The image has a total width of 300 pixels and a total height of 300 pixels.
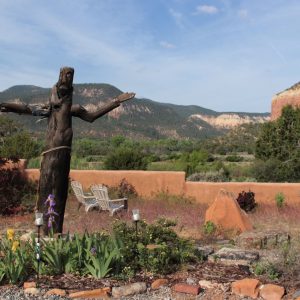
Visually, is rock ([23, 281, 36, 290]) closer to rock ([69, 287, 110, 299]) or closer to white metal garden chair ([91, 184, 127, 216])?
rock ([69, 287, 110, 299])

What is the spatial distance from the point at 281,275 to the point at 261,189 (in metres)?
7.86

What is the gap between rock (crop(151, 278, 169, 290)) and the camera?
4844 millimetres

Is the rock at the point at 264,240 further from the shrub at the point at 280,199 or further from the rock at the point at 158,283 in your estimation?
the shrub at the point at 280,199

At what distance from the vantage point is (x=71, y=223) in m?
9.60

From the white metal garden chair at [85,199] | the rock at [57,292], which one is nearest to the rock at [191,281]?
the rock at [57,292]

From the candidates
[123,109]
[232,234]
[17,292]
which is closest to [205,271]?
[17,292]

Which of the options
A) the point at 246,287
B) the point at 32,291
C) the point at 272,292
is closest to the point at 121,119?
the point at 32,291

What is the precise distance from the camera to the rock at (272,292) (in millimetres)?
4572

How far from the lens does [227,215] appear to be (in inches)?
346

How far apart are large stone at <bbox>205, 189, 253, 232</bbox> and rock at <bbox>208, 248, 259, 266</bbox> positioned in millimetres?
2428

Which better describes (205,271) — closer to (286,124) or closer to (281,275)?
(281,275)

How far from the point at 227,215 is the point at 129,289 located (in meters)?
4.38

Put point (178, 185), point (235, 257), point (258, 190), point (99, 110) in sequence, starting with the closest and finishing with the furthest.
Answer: point (235, 257) < point (99, 110) < point (258, 190) < point (178, 185)

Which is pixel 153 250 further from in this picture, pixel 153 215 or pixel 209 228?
pixel 153 215
